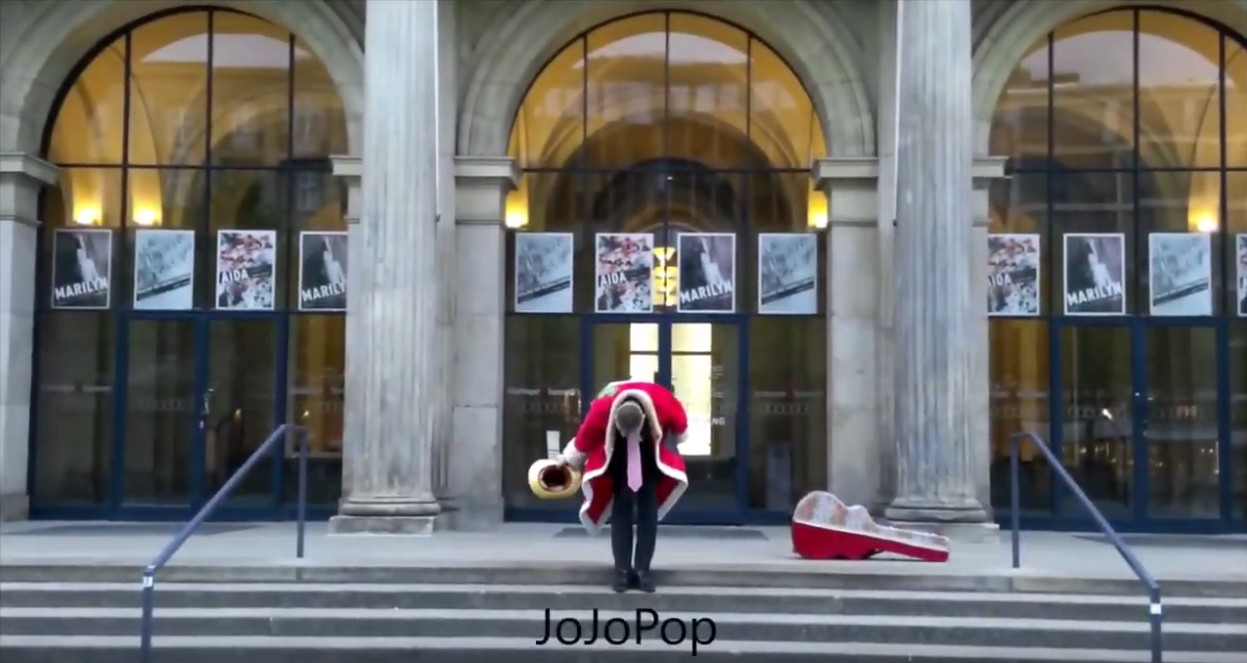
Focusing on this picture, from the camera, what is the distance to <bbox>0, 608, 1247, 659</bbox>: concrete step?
966 centimetres

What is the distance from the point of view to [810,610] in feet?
33.3

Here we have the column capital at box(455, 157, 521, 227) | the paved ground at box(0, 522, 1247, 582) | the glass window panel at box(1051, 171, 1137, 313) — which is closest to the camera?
the paved ground at box(0, 522, 1247, 582)

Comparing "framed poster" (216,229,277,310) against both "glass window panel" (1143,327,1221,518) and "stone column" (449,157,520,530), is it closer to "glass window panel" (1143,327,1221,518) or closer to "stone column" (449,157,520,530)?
"stone column" (449,157,520,530)

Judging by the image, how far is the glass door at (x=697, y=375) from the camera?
16641 mm

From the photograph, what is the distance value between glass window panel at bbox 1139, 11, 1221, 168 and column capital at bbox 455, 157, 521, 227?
24.5ft

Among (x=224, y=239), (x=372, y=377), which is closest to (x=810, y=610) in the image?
(x=372, y=377)

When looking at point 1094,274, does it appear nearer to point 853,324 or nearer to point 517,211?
point 853,324

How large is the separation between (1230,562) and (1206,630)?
3.04 m

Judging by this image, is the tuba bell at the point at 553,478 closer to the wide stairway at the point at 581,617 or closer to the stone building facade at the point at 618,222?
the wide stairway at the point at 581,617

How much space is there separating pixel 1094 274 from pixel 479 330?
7151 mm

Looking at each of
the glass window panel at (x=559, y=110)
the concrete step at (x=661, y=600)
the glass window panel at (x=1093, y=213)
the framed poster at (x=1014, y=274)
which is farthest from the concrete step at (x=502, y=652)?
the glass window panel at (x=559, y=110)

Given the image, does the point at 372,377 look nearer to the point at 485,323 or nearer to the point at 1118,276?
the point at 485,323

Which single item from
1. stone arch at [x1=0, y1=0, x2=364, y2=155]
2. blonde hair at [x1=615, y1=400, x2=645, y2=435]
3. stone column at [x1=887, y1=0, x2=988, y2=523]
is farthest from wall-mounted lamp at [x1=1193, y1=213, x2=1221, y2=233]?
stone arch at [x1=0, y1=0, x2=364, y2=155]
